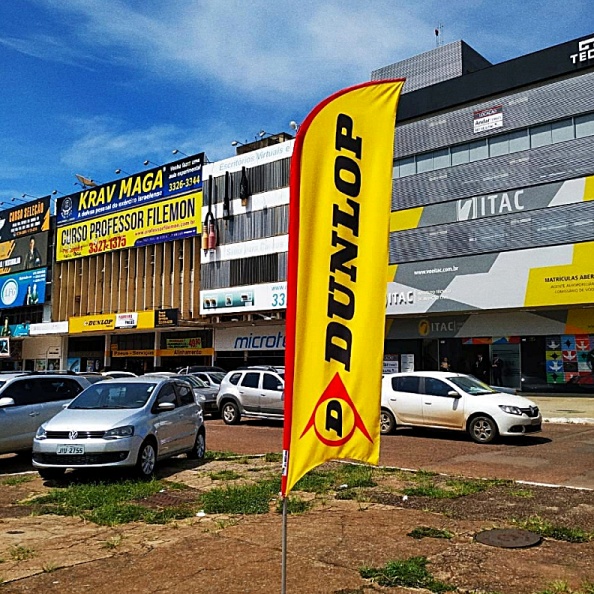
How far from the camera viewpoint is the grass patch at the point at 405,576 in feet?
17.5

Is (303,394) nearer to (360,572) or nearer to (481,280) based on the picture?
(360,572)

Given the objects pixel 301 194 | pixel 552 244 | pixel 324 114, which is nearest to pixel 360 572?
pixel 301 194

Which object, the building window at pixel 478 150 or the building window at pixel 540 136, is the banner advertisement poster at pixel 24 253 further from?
the building window at pixel 540 136

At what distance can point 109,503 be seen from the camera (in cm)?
857

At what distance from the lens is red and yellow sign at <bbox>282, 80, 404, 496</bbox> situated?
14.9 ft

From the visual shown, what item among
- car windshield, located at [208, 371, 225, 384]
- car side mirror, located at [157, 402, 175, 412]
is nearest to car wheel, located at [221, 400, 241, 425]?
car windshield, located at [208, 371, 225, 384]

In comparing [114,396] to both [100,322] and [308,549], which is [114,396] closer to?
[308,549]

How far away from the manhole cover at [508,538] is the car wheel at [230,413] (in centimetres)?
1390

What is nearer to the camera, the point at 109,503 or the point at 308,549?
the point at 308,549

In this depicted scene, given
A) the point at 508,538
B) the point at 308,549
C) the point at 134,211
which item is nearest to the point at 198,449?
the point at 308,549

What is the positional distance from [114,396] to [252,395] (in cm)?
874

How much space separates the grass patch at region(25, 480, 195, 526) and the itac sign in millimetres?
26538

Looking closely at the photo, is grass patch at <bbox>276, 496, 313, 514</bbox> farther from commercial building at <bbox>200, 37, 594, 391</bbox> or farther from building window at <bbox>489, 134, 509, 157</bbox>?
building window at <bbox>489, 134, 509, 157</bbox>

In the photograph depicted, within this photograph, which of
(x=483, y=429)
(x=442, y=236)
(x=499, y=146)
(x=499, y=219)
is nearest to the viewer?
(x=483, y=429)
